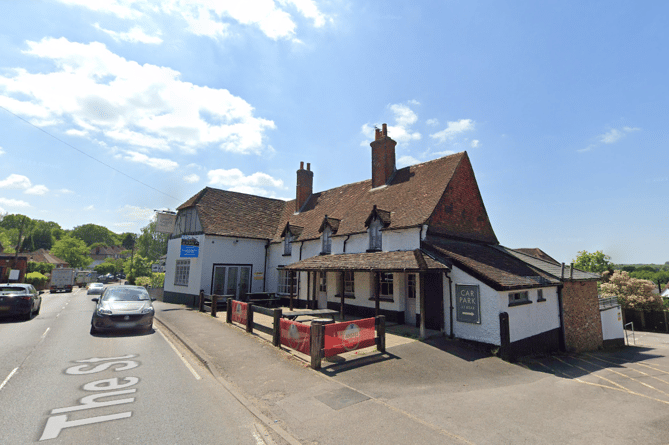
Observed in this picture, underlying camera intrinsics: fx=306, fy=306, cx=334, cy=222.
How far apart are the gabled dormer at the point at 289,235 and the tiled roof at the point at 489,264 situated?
1030cm

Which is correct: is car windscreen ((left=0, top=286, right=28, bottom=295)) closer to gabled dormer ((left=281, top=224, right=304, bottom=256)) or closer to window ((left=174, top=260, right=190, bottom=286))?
window ((left=174, top=260, right=190, bottom=286))

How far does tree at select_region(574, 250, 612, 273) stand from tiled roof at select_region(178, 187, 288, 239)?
38.5 m

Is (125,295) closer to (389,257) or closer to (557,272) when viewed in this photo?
(389,257)

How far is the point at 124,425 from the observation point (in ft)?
16.2

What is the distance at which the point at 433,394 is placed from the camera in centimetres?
682

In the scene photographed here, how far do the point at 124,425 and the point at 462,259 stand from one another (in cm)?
1124

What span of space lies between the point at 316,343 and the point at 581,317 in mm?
14129

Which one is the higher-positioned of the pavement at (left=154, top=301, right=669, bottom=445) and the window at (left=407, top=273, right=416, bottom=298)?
the window at (left=407, top=273, right=416, bottom=298)

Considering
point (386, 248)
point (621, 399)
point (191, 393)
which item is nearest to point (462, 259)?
point (386, 248)

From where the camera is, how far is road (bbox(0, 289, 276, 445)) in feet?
15.4

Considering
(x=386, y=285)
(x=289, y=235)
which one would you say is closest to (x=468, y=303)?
(x=386, y=285)

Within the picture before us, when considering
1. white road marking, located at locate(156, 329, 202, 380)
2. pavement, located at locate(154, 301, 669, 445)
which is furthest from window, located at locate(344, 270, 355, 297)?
white road marking, located at locate(156, 329, 202, 380)

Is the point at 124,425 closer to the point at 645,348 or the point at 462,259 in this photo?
the point at 462,259

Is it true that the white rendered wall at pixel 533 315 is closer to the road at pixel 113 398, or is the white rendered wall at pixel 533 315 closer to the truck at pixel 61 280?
the road at pixel 113 398
